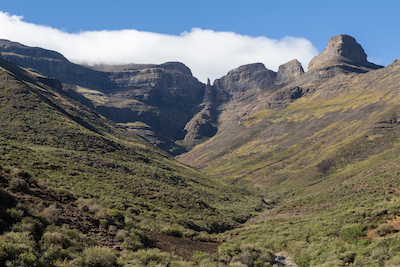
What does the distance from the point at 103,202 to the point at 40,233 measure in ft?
65.0

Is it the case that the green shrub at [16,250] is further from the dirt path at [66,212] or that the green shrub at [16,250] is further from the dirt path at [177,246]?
the dirt path at [177,246]

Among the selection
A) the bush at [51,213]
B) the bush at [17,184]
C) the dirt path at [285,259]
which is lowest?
the dirt path at [285,259]

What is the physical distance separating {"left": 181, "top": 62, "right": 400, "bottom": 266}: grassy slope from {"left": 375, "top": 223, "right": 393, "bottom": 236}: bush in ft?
0.33

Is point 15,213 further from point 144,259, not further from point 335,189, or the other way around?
point 335,189

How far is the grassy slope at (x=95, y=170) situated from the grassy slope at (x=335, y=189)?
10.2 m

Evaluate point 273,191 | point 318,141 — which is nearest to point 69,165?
point 273,191

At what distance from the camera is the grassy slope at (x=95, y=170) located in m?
39.8

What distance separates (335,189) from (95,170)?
53.0m

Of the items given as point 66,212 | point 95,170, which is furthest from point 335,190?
point 66,212

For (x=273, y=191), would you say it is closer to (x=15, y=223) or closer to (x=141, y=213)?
(x=141, y=213)

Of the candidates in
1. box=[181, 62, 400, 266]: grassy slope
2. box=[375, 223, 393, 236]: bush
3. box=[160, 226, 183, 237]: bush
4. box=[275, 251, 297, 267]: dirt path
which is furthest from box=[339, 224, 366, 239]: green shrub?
box=[160, 226, 183, 237]: bush

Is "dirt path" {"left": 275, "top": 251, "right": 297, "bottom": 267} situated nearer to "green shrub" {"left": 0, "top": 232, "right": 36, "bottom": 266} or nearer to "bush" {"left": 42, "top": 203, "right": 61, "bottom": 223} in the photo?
"bush" {"left": 42, "top": 203, "right": 61, "bottom": 223}

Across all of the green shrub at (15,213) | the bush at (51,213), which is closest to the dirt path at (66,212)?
the bush at (51,213)

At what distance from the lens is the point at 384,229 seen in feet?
73.0
